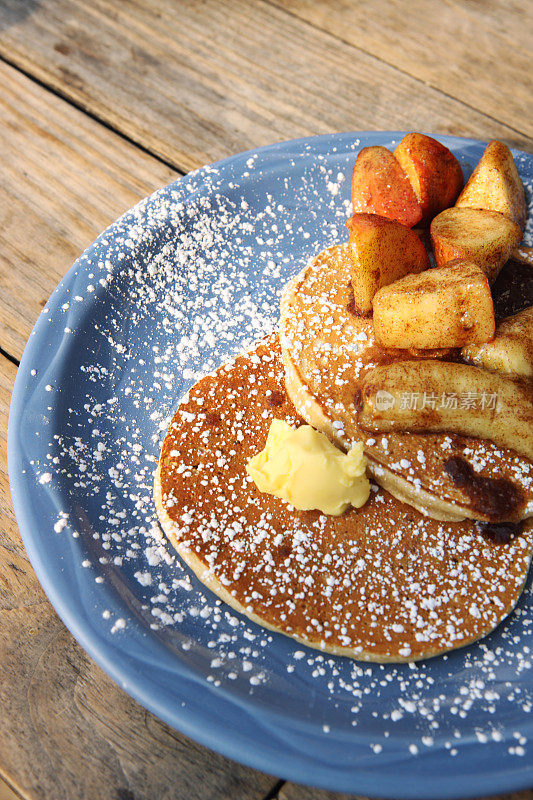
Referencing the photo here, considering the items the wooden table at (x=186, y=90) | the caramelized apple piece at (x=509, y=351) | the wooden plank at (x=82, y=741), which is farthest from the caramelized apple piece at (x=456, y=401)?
the wooden table at (x=186, y=90)

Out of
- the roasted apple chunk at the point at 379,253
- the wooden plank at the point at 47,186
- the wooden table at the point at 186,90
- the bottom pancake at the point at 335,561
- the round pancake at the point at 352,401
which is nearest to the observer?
the bottom pancake at the point at 335,561

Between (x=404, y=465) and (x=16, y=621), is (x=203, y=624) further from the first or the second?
(x=404, y=465)

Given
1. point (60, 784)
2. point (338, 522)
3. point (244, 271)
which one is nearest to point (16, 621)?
point (60, 784)

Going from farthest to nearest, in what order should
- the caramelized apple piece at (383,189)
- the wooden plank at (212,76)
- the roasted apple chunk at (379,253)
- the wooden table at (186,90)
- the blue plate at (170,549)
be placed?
1. the wooden plank at (212,76)
2. the wooden table at (186,90)
3. the caramelized apple piece at (383,189)
4. the roasted apple chunk at (379,253)
5. the blue plate at (170,549)

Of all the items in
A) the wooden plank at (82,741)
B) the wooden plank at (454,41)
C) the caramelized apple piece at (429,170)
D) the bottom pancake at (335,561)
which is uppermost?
the wooden plank at (454,41)

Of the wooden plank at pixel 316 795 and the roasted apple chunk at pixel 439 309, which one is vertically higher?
the roasted apple chunk at pixel 439 309

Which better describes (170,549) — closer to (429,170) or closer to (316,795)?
(316,795)

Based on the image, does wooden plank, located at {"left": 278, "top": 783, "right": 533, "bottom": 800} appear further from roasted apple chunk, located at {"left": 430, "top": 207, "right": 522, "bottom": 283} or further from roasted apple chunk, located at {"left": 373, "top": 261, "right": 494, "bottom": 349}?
roasted apple chunk, located at {"left": 430, "top": 207, "right": 522, "bottom": 283}

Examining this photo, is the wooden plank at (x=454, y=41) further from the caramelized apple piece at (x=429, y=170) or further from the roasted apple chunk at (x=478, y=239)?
the roasted apple chunk at (x=478, y=239)
